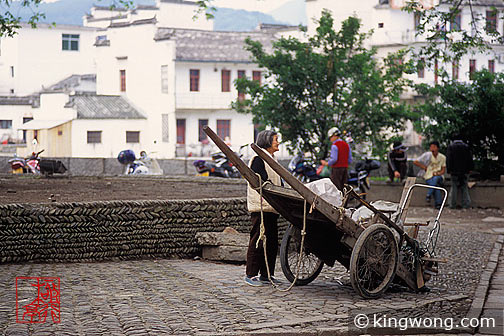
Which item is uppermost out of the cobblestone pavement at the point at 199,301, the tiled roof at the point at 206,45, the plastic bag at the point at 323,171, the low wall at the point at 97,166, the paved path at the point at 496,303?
the tiled roof at the point at 206,45

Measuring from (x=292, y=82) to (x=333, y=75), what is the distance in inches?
53.2

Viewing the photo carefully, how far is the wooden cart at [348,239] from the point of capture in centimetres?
781

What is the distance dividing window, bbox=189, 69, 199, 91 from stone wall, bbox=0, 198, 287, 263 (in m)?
45.5

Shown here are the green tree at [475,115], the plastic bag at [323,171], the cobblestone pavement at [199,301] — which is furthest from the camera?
the plastic bag at [323,171]

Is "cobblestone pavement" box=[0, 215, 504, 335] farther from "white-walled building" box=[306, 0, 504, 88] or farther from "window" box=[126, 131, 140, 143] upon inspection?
"white-walled building" box=[306, 0, 504, 88]

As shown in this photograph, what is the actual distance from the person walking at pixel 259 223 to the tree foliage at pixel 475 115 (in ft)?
47.4

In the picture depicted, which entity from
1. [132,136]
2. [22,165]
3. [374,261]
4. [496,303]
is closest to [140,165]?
[22,165]

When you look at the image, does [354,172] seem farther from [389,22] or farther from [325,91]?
[389,22]

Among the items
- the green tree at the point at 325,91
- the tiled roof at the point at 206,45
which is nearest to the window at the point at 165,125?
the tiled roof at the point at 206,45

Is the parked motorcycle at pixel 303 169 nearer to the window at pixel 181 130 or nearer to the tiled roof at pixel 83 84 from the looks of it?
the window at pixel 181 130

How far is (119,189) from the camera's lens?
15.5m

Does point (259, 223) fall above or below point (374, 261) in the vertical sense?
above

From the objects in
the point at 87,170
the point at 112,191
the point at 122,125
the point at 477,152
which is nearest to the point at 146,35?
the point at 122,125

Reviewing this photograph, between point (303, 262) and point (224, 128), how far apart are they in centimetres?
4973
